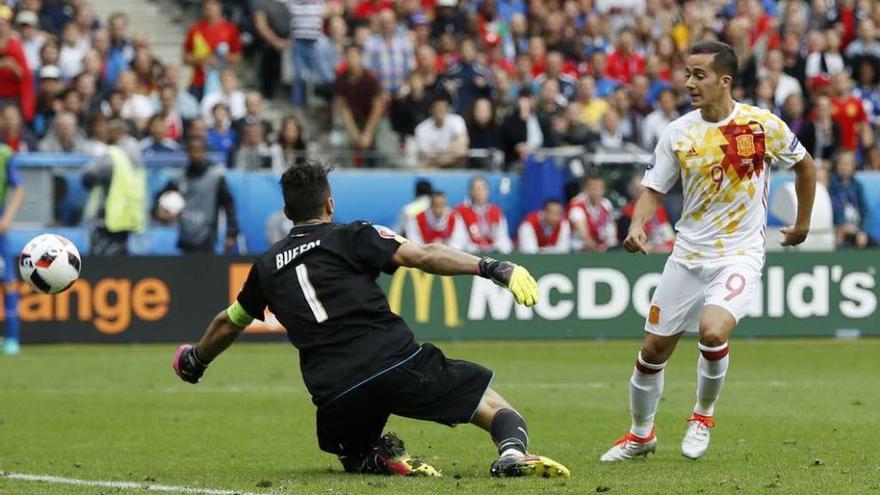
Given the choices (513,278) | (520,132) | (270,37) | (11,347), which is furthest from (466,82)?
(513,278)

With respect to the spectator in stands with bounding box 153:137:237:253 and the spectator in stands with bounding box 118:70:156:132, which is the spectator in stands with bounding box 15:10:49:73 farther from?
the spectator in stands with bounding box 153:137:237:253

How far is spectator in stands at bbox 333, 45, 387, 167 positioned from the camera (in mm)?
24438

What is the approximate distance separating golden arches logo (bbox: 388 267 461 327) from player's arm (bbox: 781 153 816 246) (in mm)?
11008

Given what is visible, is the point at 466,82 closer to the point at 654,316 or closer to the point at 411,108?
the point at 411,108

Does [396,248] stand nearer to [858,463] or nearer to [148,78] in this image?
[858,463]

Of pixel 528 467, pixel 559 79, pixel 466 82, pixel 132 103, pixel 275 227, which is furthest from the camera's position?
pixel 559 79

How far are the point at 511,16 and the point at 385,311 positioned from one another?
20.4m

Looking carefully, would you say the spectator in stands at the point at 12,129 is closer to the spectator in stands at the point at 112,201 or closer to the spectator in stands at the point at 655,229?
the spectator in stands at the point at 112,201

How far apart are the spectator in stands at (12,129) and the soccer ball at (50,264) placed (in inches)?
405

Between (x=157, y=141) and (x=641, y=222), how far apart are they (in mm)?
13364

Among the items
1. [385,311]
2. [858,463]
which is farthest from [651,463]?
[385,311]

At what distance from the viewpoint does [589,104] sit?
25359 mm

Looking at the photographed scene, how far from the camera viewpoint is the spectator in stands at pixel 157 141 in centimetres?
2217

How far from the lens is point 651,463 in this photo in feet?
32.4
